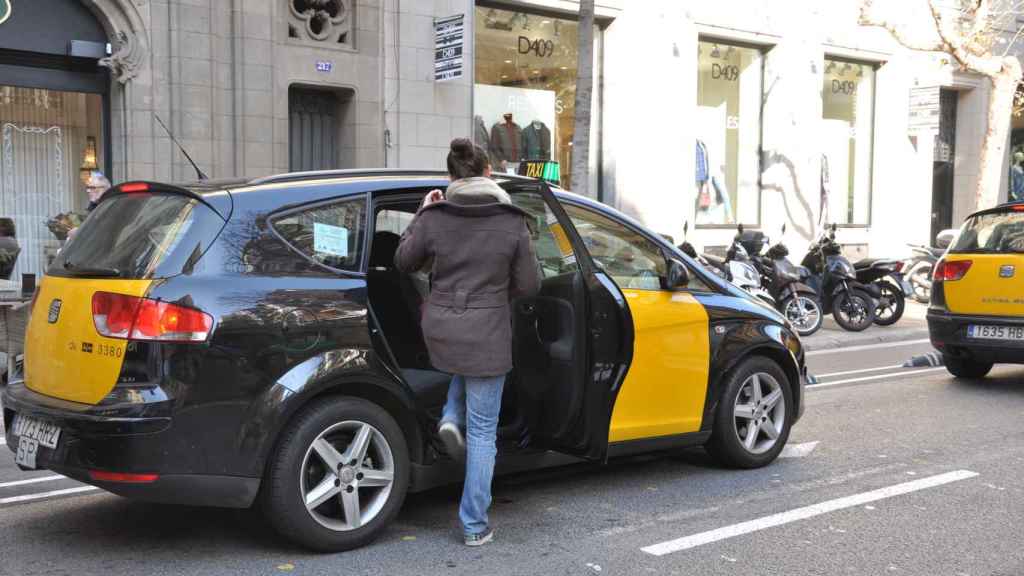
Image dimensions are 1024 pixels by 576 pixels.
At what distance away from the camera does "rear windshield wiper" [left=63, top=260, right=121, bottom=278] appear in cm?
448

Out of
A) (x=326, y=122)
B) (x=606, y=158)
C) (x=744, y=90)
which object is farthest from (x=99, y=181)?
(x=744, y=90)

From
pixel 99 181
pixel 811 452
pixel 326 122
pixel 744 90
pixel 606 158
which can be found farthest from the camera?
pixel 744 90

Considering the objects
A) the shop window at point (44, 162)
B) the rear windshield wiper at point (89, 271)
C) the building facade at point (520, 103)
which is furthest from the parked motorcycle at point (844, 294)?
the rear windshield wiper at point (89, 271)

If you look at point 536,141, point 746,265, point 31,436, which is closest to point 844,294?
point 746,265

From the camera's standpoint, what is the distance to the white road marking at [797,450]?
6828mm

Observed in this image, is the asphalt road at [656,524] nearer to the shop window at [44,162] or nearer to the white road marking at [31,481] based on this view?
the white road marking at [31,481]

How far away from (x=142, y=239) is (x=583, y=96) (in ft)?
29.6

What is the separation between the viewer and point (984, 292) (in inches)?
372

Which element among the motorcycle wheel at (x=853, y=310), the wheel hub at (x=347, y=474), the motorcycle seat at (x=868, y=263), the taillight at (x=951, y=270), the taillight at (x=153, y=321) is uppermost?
the taillight at (x=153, y=321)

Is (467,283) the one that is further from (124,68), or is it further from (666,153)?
(666,153)

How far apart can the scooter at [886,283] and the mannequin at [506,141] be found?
19.1 ft

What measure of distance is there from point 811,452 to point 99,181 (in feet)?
22.8

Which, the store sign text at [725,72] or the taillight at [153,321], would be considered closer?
the taillight at [153,321]

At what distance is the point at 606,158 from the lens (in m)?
19.0
